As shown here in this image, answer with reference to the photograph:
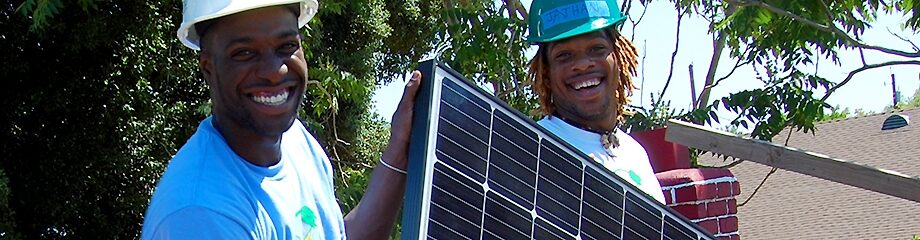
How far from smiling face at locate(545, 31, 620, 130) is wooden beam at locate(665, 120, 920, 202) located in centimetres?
53

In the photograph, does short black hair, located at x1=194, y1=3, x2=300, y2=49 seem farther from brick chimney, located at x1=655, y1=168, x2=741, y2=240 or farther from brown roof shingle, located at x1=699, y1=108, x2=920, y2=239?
brown roof shingle, located at x1=699, y1=108, x2=920, y2=239

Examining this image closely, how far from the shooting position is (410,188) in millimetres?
2449

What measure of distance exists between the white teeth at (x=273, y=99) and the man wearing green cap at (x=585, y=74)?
115cm

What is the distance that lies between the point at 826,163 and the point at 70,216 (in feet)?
26.7

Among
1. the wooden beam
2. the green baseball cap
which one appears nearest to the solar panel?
the green baseball cap

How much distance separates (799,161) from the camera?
4.04 metres

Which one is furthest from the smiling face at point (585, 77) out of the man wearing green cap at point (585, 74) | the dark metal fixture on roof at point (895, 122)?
the dark metal fixture on roof at point (895, 122)

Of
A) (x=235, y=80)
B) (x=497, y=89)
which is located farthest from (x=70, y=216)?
(x=235, y=80)

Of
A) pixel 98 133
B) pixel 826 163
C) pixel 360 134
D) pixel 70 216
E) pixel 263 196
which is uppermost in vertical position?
pixel 360 134

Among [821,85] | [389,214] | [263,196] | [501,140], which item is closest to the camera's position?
[263,196]

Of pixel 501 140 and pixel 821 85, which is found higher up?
pixel 821 85

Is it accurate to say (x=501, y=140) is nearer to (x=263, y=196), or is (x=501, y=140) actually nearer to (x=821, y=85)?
(x=263, y=196)

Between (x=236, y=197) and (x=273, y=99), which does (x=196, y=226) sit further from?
(x=273, y=99)

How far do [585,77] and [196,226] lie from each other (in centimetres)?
157
